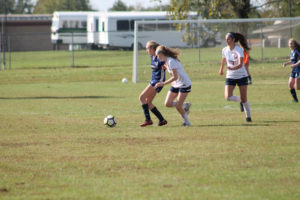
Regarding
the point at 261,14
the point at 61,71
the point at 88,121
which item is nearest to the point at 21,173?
the point at 88,121

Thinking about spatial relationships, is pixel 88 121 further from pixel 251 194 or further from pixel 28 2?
pixel 28 2

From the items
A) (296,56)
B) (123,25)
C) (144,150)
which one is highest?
(123,25)

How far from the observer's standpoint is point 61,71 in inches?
1266

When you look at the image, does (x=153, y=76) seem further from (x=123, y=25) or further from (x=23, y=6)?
(x=23, y=6)

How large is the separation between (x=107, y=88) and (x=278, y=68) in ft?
29.3

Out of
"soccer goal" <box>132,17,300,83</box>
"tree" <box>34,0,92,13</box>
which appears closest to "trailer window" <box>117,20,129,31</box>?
"soccer goal" <box>132,17,300,83</box>

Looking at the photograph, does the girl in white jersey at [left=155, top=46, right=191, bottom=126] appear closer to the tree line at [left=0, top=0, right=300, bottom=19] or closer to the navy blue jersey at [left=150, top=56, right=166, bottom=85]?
the navy blue jersey at [left=150, top=56, right=166, bottom=85]

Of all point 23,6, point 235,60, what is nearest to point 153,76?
point 235,60

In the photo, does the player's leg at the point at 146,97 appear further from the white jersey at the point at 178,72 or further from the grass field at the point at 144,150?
the white jersey at the point at 178,72

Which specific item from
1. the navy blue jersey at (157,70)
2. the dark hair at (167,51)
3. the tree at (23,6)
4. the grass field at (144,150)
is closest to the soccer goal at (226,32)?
the grass field at (144,150)

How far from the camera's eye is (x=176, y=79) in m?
11.0

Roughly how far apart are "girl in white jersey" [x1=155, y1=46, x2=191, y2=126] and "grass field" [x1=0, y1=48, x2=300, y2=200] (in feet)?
1.64

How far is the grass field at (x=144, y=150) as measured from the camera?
648 centimetres

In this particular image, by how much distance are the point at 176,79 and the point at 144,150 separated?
2.55 m
